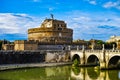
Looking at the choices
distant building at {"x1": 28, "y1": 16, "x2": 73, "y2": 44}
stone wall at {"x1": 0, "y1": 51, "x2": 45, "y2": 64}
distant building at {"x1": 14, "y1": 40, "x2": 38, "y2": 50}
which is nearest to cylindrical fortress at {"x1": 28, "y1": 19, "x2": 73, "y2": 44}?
distant building at {"x1": 28, "y1": 16, "x2": 73, "y2": 44}

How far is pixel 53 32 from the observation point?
5959 cm

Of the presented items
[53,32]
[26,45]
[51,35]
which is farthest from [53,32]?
[26,45]

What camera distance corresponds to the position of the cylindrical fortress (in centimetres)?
5969

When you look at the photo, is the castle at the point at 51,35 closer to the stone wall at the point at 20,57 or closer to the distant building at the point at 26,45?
the distant building at the point at 26,45

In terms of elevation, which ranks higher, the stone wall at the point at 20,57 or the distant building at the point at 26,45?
the distant building at the point at 26,45

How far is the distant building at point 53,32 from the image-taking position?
59.7 metres

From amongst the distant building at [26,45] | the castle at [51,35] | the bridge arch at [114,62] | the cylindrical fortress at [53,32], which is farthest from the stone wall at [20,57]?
the bridge arch at [114,62]

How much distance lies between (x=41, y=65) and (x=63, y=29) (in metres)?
19.0

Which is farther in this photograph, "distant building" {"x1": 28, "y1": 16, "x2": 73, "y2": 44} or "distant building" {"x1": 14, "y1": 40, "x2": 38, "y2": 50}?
"distant building" {"x1": 28, "y1": 16, "x2": 73, "y2": 44}

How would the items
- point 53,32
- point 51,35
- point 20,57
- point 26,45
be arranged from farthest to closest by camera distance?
point 51,35 < point 53,32 < point 26,45 < point 20,57

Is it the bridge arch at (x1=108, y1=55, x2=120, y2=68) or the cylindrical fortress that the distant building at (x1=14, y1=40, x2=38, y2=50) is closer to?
the cylindrical fortress

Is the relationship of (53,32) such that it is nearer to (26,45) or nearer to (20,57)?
(26,45)

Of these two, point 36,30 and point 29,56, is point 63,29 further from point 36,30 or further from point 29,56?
point 29,56

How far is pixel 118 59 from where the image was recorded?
133 feet
